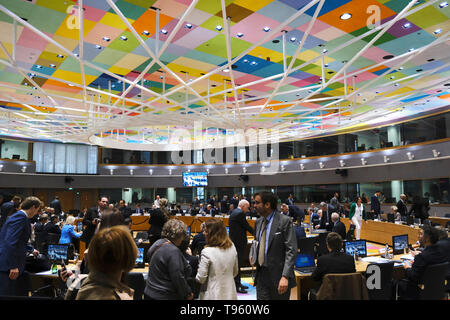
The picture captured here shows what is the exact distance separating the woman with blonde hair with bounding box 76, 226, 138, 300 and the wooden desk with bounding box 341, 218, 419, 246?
10.0 meters

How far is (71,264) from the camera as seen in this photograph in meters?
5.48

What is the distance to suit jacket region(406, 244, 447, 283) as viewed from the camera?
407 cm

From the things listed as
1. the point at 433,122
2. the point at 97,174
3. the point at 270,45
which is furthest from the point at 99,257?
the point at 97,174

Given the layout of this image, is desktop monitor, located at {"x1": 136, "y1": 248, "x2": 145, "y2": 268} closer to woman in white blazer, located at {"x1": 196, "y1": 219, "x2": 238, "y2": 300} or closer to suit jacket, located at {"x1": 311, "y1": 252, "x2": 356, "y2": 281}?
woman in white blazer, located at {"x1": 196, "y1": 219, "x2": 238, "y2": 300}

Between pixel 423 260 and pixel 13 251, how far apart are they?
523 cm

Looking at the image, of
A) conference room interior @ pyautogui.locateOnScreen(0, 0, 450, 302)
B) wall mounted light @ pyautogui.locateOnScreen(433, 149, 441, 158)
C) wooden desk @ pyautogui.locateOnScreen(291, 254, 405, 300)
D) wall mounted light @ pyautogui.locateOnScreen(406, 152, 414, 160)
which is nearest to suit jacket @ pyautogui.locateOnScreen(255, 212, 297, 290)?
conference room interior @ pyautogui.locateOnScreen(0, 0, 450, 302)

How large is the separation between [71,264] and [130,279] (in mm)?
2278

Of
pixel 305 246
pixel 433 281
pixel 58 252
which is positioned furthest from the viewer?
pixel 305 246

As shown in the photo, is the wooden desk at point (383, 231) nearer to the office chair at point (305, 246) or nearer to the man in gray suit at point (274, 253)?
the office chair at point (305, 246)

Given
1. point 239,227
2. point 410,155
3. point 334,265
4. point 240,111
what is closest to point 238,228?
point 239,227

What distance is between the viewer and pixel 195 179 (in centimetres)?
2214

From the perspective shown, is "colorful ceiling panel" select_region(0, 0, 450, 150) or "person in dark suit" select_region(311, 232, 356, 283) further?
"colorful ceiling panel" select_region(0, 0, 450, 150)

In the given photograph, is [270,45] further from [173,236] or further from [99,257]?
[99,257]

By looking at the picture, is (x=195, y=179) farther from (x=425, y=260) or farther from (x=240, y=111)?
(x=425, y=260)
